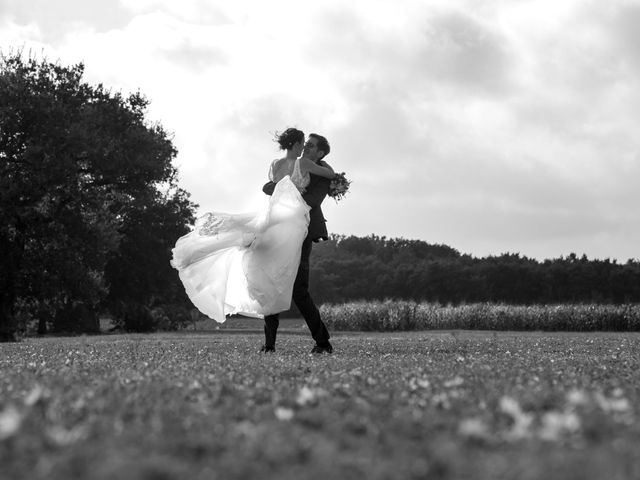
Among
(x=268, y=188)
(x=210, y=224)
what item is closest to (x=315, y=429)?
(x=268, y=188)

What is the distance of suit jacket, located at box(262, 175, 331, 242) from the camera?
13.8 meters

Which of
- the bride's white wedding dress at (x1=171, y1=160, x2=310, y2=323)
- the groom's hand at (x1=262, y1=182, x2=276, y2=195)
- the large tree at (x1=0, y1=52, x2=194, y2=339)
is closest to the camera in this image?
the bride's white wedding dress at (x1=171, y1=160, x2=310, y2=323)

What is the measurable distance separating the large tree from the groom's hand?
27624 millimetres

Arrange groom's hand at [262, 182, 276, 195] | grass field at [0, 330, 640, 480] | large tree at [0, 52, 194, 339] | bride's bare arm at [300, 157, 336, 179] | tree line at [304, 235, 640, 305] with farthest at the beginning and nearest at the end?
tree line at [304, 235, 640, 305], large tree at [0, 52, 194, 339], groom's hand at [262, 182, 276, 195], bride's bare arm at [300, 157, 336, 179], grass field at [0, 330, 640, 480]

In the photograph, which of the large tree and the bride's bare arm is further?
the large tree

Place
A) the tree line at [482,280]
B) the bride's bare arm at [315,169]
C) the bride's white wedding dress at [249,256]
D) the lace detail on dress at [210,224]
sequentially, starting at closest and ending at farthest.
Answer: the bride's white wedding dress at [249,256] < the bride's bare arm at [315,169] < the lace detail on dress at [210,224] < the tree line at [482,280]

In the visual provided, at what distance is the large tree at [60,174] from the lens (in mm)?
40906

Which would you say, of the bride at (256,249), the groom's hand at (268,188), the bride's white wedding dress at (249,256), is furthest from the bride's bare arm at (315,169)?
the groom's hand at (268,188)

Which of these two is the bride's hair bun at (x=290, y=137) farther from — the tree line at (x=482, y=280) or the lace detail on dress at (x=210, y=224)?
the tree line at (x=482, y=280)

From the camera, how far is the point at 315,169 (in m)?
13.7

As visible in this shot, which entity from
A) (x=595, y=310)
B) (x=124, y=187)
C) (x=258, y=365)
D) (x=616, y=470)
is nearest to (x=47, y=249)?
(x=124, y=187)

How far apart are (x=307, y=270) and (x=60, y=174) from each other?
29387 mm

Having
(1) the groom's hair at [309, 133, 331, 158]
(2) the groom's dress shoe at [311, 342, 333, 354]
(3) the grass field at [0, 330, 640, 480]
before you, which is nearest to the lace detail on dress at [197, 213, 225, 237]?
(1) the groom's hair at [309, 133, 331, 158]

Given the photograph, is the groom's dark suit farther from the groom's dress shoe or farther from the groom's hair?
the groom's hair
